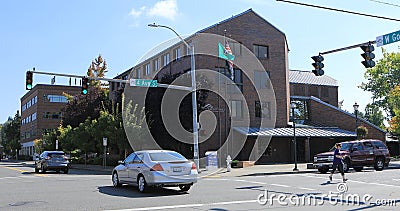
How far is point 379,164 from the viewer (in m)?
26.8

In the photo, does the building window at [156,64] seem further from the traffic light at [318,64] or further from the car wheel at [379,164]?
the traffic light at [318,64]

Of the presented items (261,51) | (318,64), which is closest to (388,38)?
(318,64)

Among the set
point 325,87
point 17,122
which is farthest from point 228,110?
point 17,122

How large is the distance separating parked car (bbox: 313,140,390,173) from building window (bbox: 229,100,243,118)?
1499 cm

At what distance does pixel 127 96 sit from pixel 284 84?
14785 mm

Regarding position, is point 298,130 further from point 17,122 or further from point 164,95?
point 17,122

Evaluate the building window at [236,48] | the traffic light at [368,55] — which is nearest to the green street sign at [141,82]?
the traffic light at [368,55]

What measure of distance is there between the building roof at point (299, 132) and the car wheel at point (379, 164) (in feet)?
40.5

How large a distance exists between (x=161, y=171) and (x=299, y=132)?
89.9 feet

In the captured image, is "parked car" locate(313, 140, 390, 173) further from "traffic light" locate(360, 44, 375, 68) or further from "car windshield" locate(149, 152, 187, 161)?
"car windshield" locate(149, 152, 187, 161)

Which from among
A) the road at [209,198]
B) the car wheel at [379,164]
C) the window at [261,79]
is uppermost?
the window at [261,79]

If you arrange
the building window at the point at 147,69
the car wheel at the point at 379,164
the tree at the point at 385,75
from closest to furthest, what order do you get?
the car wheel at the point at 379,164
the building window at the point at 147,69
the tree at the point at 385,75

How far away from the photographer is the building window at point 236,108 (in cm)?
4061

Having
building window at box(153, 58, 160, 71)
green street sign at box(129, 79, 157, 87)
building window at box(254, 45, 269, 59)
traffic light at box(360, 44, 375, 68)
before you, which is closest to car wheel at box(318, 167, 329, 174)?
traffic light at box(360, 44, 375, 68)
